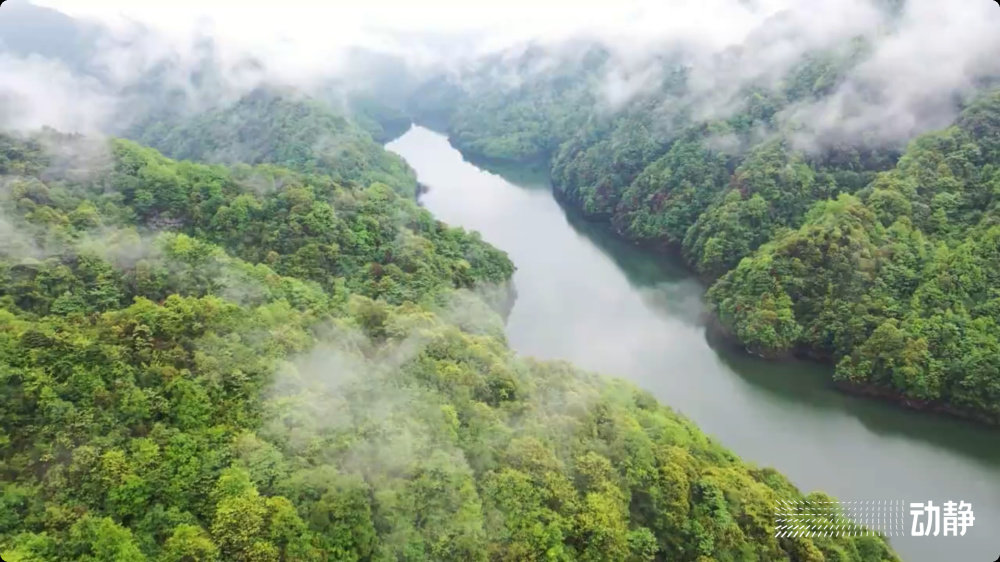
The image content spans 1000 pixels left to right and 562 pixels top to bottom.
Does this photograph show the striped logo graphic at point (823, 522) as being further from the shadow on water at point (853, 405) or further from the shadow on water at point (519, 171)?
the shadow on water at point (519, 171)

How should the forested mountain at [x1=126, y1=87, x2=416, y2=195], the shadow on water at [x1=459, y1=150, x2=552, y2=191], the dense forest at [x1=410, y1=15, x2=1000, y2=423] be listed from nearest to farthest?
Answer: the dense forest at [x1=410, y1=15, x2=1000, y2=423] < the forested mountain at [x1=126, y1=87, x2=416, y2=195] < the shadow on water at [x1=459, y1=150, x2=552, y2=191]

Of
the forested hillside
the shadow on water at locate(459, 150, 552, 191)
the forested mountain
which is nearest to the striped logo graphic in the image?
the forested hillside

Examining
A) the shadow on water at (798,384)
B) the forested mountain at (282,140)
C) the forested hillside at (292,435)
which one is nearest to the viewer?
the forested hillside at (292,435)

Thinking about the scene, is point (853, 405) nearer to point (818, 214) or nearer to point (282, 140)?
point (818, 214)

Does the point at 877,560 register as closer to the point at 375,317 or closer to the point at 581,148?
the point at 375,317

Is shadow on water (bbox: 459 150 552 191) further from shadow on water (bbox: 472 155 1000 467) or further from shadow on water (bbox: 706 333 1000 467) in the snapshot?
shadow on water (bbox: 706 333 1000 467)

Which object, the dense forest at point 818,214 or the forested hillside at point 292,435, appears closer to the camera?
the forested hillside at point 292,435

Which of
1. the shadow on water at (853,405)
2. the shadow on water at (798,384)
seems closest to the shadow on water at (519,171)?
the shadow on water at (798,384)
